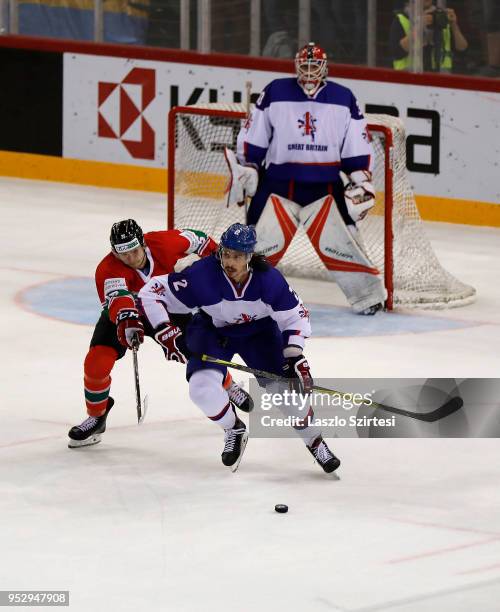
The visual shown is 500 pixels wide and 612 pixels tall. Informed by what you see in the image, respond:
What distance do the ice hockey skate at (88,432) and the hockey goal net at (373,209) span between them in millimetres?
3049

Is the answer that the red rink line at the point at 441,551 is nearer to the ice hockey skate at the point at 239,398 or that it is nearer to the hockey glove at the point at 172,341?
the hockey glove at the point at 172,341

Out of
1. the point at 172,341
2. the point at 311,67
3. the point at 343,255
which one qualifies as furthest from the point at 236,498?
the point at 311,67

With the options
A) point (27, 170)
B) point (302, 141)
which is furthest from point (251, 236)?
point (27, 170)

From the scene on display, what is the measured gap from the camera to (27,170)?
1378 centimetres

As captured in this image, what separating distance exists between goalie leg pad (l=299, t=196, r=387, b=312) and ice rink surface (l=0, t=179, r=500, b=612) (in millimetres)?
209

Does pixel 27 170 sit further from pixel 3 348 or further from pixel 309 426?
pixel 309 426

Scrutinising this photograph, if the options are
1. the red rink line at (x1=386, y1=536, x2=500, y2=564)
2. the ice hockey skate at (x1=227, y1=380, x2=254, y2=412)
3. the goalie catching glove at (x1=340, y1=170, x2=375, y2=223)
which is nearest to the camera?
the red rink line at (x1=386, y1=536, x2=500, y2=564)

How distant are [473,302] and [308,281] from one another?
1.14m

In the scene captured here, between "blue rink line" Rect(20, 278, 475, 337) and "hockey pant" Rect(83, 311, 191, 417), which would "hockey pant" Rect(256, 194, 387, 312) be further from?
"hockey pant" Rect(83, 311, 191, 417)

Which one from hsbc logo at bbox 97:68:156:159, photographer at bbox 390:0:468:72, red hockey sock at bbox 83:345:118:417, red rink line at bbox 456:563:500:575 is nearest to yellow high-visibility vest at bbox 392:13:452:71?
photographer at bbox 390:0:468:72

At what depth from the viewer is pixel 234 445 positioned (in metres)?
6.40

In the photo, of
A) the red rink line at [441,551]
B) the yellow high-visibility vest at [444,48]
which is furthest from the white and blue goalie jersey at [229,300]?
the yellow high-visibility vest at [444,48]

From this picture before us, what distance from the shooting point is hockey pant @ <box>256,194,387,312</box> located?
9344 mm

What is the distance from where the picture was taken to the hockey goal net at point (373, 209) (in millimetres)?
9688
